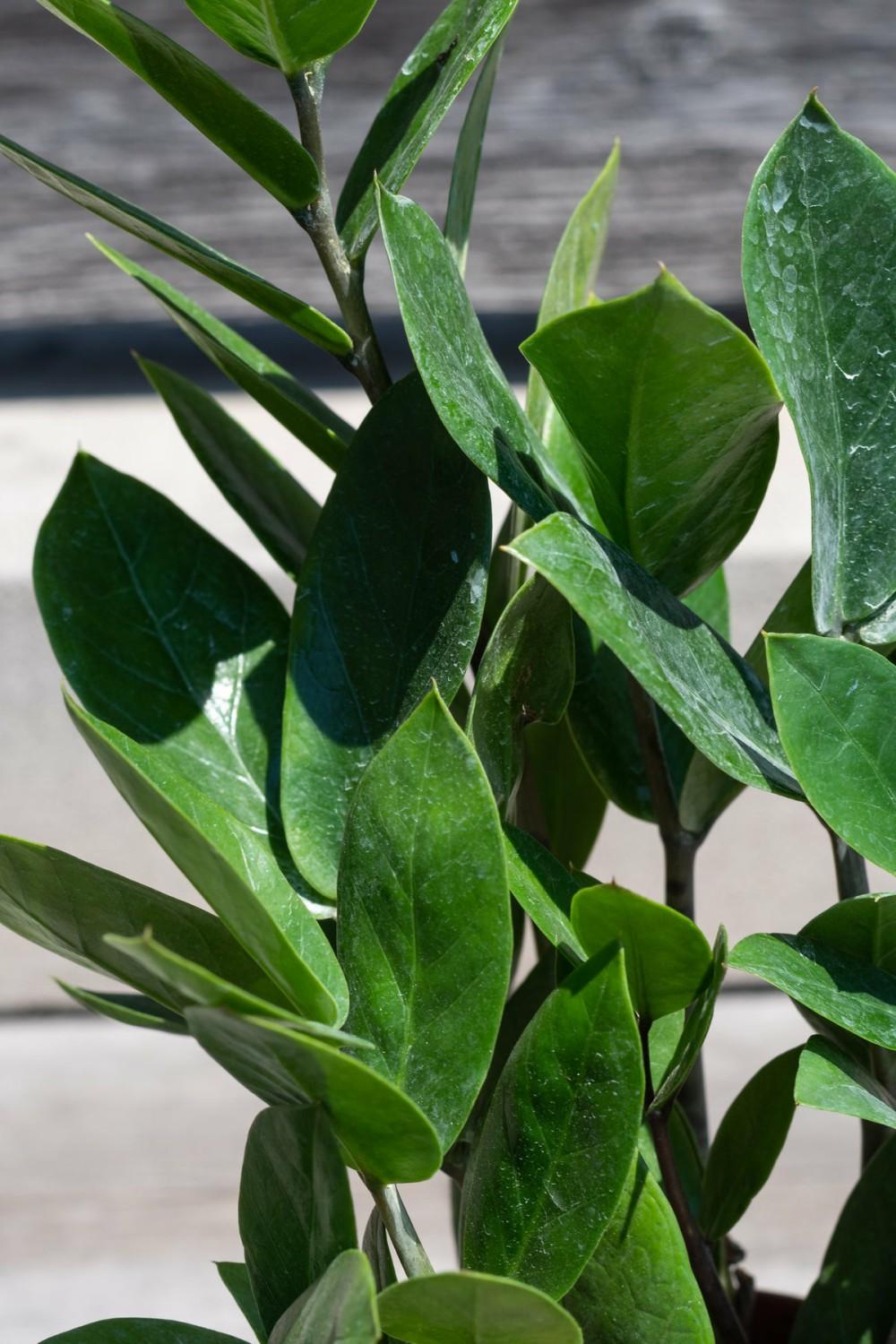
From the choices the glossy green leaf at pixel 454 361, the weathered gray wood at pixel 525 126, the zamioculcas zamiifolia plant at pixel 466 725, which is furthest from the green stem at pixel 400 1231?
the weathered gray wood at pixel 525 126

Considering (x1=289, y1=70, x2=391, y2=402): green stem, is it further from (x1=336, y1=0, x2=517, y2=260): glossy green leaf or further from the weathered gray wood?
the weathered gray wood

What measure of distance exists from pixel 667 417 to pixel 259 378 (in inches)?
3.4

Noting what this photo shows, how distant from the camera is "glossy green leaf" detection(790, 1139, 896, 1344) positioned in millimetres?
271

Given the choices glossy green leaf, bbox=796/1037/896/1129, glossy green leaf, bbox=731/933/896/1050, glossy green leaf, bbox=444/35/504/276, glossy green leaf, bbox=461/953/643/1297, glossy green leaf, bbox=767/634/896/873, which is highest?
glossy green leaf, bbox=444/35/504/276

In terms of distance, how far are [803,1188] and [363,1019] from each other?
0.68 m

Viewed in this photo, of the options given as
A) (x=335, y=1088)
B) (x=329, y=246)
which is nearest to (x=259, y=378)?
(x=329, y=246)

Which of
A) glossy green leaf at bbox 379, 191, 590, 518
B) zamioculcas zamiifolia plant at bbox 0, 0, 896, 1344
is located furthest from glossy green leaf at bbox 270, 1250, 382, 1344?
glossy green leaf at bbox 379, 191, 590, 518

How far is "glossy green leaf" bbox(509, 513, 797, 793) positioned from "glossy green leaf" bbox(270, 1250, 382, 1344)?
0.08 metres

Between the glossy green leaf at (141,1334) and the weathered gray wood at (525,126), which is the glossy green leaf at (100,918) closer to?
the glossy green leaf at (141,1334)

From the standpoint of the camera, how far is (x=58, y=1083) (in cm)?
76

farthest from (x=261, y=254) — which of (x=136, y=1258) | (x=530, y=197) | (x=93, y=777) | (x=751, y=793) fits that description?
(x=136, y=1258)

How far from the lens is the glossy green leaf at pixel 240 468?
0.28 metres

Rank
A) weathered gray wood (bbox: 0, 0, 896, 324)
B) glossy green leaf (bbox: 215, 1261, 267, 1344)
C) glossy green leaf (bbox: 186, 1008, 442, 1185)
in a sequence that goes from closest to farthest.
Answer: glossy green leaf (bbox: 186, 1008, 442, 1185)
glossy green leaf (bbox: 215, 1261, 267, 1344)
weathered gray wood (bbox: 0, 0, 896, 324)

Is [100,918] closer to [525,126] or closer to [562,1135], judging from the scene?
[562,1135]
